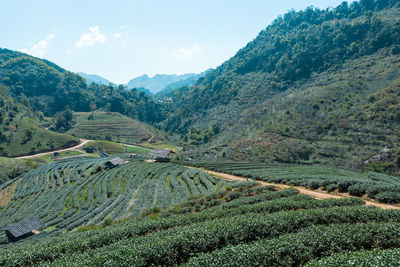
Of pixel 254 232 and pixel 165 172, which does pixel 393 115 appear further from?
pixel 254 232

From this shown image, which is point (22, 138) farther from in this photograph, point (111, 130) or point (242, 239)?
point (242, 239)

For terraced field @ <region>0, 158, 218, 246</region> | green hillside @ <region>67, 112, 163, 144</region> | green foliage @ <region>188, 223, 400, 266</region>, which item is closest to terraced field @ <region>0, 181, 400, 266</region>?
green foliage @ <region>188, 223, 400, 266</region>

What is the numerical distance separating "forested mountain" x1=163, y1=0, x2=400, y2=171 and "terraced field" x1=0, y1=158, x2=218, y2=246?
3990cm

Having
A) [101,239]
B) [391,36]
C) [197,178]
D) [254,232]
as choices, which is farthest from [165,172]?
[391,36]

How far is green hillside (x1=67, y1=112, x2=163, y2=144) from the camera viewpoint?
525ft

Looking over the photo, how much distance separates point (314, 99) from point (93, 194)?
93.6 meters

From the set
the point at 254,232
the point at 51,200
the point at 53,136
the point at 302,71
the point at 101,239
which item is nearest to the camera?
the point at 254,232

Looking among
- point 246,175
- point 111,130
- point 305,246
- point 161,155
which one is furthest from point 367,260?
point 111,130

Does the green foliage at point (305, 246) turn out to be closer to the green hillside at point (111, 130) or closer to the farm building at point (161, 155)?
the farm building at point (161, 155)

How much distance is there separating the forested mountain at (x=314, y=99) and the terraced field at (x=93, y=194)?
131ft

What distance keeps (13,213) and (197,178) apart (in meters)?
41.0

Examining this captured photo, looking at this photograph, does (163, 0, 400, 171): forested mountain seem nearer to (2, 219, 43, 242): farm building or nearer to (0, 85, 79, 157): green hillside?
(2, 219, 43, 242): farm building

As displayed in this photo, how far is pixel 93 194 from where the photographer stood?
47.1m

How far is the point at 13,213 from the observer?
156 ft
